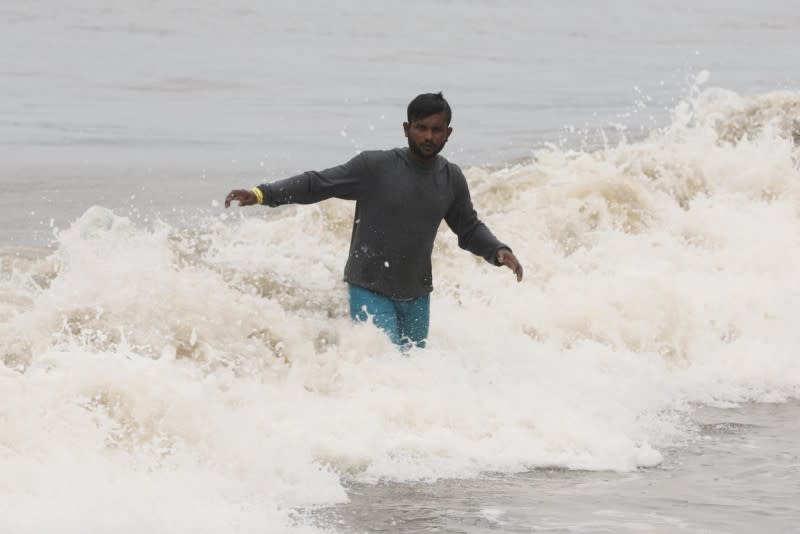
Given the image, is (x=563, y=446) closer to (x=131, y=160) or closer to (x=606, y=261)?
(x=606, y=261)

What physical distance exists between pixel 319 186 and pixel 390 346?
3.26ft

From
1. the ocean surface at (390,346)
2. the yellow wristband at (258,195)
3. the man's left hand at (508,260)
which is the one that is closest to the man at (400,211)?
the man's left hand at (508,260)

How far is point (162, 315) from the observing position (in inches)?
307

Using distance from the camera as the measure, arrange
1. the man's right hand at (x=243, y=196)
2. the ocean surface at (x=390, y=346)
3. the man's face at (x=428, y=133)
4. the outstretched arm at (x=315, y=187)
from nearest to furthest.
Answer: the ocean surface at (x=390, y=346), the man's right hand at (x=243, y=196), the outstretched arm at (x=315, y=187), the man's face at (x=428, y=133)

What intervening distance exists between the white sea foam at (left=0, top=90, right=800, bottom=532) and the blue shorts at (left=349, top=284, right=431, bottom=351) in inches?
4.0

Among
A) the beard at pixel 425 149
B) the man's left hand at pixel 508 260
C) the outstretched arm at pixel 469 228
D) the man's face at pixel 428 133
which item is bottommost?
the man's left hand at pixel 508 260

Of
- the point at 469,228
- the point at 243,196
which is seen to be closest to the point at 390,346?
the point at 469,228

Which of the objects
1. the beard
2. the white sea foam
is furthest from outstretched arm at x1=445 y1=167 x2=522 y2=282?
the white sea foam

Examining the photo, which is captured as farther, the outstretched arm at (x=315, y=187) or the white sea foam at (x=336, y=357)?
the outstretched arm at (x=315, y=187)

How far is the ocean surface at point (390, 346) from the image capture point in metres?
6.12

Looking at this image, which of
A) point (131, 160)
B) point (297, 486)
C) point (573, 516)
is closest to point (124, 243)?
point (297, 486)

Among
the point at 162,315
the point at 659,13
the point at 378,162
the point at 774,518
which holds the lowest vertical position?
the point at 774,518

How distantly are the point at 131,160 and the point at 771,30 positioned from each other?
113ft

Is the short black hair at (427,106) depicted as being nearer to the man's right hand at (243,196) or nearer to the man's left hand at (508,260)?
the man's left hand at (508,260)
